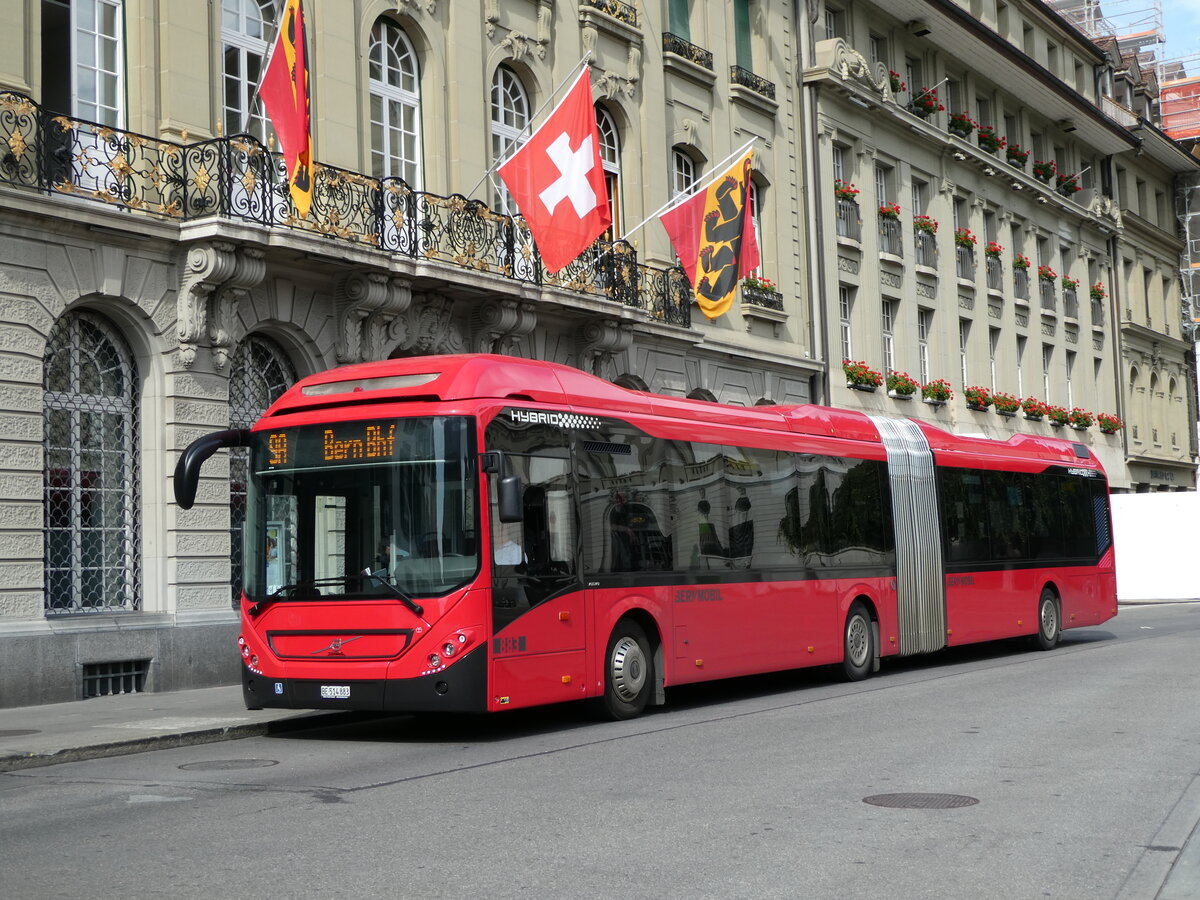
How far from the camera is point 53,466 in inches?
645

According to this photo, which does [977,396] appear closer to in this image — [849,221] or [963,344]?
[963,344]

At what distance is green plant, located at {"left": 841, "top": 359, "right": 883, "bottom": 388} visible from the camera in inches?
1280

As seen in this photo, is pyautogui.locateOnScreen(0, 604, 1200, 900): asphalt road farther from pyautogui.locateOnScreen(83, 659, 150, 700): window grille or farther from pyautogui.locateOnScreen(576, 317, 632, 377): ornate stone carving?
pyautogui.locateOnScreen(576, 317, 632, 377): ornate stone carving

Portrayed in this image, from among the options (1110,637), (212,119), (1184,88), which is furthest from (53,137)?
(1184,88)

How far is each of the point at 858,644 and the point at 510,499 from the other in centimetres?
780

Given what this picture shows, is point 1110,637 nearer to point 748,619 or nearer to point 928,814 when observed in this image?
point 748,619

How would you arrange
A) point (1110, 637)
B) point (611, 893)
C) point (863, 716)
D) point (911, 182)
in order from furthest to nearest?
point (911, 182) → point (1110, 637) → point (863, 716) → point (611, 893)

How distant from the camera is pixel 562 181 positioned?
19844 mm

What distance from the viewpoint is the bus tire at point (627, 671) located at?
13.8 m

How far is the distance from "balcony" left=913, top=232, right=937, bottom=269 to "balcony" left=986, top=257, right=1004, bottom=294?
3.88m

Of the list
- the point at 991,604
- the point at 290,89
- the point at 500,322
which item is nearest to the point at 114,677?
the point at 290,89

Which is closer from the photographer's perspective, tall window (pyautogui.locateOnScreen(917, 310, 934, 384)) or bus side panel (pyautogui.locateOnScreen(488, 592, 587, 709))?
bus side panel (pyautogui.locateOnScreen(488, 592, 587, 709))

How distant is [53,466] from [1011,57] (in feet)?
99.1

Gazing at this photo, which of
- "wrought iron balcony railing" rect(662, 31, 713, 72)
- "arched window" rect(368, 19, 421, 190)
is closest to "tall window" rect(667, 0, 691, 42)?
"wrought iron balcony railing" rect(662, 31, 713, 72)
